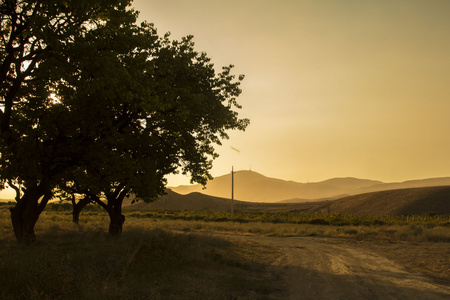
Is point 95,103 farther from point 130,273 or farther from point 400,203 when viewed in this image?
point 400,203

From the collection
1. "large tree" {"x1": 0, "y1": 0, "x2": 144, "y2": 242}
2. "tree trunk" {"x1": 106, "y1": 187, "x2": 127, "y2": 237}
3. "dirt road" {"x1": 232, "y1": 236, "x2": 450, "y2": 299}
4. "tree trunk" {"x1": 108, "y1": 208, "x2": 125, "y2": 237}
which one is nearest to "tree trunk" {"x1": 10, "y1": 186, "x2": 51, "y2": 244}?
"large tree" {"x1": 0, "y1": 0, "x2": 144, "y2": 242}

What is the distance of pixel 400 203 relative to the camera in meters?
82.8

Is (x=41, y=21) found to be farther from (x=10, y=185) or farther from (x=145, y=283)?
(x=145, y=283)

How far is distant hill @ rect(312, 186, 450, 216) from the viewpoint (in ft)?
250

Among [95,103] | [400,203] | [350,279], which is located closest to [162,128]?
[95,103]

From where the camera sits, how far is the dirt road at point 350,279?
9.55 m

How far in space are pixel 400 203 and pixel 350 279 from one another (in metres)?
82.1

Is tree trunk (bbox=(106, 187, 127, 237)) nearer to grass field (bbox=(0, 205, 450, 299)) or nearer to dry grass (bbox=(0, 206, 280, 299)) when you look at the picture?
grass field (bbox=(0, 205, 450, 299))

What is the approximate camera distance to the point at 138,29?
1454 cm

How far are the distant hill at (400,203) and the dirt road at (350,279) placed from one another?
2681 inches

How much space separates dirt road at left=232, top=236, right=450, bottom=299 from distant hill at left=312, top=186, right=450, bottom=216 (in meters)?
68.1

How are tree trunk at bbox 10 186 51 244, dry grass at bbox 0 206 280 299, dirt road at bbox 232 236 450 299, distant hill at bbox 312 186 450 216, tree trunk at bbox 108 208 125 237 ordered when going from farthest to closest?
distant hill at bbox 312 186 450 216 < tree trunk at bbox 108 208 125 237 < tree trunk at bbox 10 186 51 244 < dirt road at bbox 232 236 450 299 < dry grass at bbox 0 206 280 299

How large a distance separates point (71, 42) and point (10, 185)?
7702mm

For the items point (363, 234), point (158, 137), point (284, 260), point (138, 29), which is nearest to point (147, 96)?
point (138, 29)
